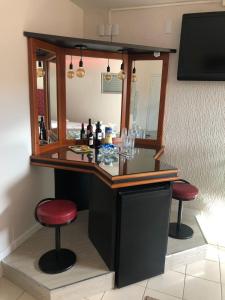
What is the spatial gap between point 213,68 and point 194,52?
259 millimetres

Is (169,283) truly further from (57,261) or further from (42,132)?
(42,132)

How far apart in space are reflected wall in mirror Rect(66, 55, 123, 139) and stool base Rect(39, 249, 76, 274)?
4.11 ft

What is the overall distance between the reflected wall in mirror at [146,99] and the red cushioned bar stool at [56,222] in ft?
4.64

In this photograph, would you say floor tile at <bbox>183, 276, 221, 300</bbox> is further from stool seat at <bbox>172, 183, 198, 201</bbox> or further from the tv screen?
the tv screen

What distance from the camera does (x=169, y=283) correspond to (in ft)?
6.68

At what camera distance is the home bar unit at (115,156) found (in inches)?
72.7

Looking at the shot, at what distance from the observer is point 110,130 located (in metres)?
2.70

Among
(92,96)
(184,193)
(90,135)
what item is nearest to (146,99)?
(92,96)

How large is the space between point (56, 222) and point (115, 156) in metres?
0.81

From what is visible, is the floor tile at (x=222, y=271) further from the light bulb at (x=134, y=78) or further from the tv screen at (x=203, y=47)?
the light bulb at (x=134, y=78)

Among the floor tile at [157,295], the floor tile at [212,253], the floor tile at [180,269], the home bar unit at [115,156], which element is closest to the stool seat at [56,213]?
the home bar unit at [115,156]

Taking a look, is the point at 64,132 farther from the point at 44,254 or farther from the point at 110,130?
the point at 44,254

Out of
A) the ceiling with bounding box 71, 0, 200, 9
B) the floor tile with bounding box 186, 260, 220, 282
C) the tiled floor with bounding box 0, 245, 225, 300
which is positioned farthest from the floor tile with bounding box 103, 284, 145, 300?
the ceiling with bounding box 71, 0, 200, 9

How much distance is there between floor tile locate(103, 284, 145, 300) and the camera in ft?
6.19
